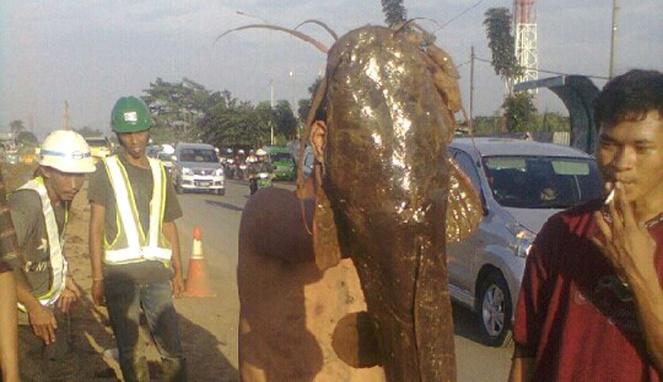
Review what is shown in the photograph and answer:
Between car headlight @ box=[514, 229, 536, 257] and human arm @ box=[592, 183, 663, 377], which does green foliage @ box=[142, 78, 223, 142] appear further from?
human arm @ box=[592, 183, 663, 377]

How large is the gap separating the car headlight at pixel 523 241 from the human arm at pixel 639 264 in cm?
597

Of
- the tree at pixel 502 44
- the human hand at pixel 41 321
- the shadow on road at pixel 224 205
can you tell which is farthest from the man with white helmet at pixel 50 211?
the tree at pixel 502 44

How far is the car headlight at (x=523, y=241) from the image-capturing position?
7875mm

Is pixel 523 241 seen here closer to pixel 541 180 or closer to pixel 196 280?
pixel 541 180

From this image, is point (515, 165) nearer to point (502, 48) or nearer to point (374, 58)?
point (374, 58)

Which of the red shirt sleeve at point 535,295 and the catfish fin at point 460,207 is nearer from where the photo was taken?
the catfish fin at point 460,207

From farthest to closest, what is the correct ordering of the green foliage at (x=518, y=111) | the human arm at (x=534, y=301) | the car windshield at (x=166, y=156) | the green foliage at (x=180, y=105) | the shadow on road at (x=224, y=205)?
the green foliage at (x=180, y=105)
the car windshield at (x=166, y=156)
the green foliage at (x=518, y=111)
the shadow on road at (x=224, y=205)
the human arm at (x=534, y=301)

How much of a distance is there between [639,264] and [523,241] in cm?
607

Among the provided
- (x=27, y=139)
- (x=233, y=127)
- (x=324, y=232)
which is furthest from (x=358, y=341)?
(x=233, y=127)

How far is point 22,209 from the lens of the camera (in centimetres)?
466

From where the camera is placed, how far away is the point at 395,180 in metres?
1.22

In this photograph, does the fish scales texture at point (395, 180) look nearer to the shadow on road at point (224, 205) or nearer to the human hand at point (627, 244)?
the human hand at point (627, 244)

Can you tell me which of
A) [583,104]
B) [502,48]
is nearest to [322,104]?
[583,104]

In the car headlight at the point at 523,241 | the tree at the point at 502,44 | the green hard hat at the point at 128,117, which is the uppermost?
the tree at the point at 502,44
